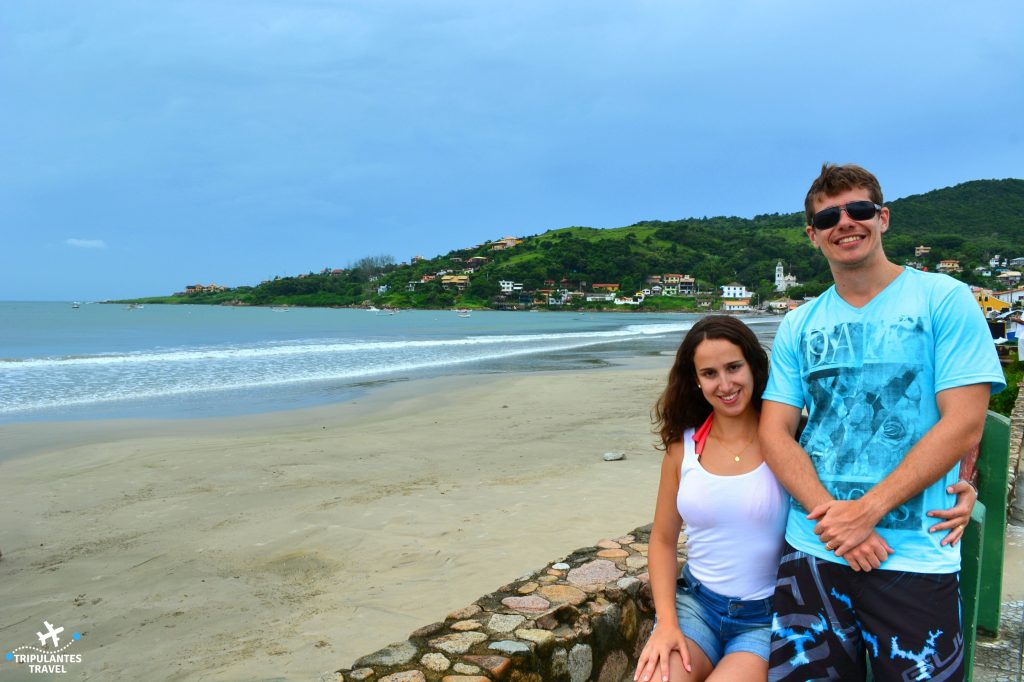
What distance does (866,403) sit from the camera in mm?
2027

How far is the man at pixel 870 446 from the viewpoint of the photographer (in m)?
1.91

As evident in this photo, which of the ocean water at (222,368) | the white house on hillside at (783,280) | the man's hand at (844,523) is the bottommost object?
the ocean water at (222,368)

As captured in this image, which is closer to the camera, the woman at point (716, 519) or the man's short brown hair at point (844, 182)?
the man's short brown hair at point (844, 182)

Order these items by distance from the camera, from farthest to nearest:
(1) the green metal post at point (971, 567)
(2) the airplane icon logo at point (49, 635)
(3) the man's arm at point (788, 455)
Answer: (2) the airplane icon logo at point (49, 635)
(1) the green metal post at point (971, 567)
(3) the man's arm at point (788, 455)

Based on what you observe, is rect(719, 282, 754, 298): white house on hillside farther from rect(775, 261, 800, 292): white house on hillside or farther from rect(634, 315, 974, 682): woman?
rect(634, 315, 974, 682): woman

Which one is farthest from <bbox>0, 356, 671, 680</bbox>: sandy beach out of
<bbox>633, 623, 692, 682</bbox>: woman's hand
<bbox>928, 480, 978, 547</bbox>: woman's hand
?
<bbox>928, 480, 978, 547</bbox>: woman's hand

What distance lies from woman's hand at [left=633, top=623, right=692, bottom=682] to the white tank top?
0.24m

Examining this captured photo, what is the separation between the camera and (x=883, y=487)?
6.36 feet

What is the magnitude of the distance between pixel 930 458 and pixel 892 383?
0.23 m

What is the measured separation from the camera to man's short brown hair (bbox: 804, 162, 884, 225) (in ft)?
7.18

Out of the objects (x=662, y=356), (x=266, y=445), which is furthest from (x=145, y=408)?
(x=662, y=356)

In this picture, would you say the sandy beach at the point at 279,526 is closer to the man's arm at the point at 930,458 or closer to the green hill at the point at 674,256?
the man's arm at the point at 930,458

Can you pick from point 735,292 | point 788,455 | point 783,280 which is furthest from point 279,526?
point 783,280

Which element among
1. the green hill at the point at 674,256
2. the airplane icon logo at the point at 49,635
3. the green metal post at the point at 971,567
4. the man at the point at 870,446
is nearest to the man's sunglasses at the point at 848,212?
the man at the point at 870,446
